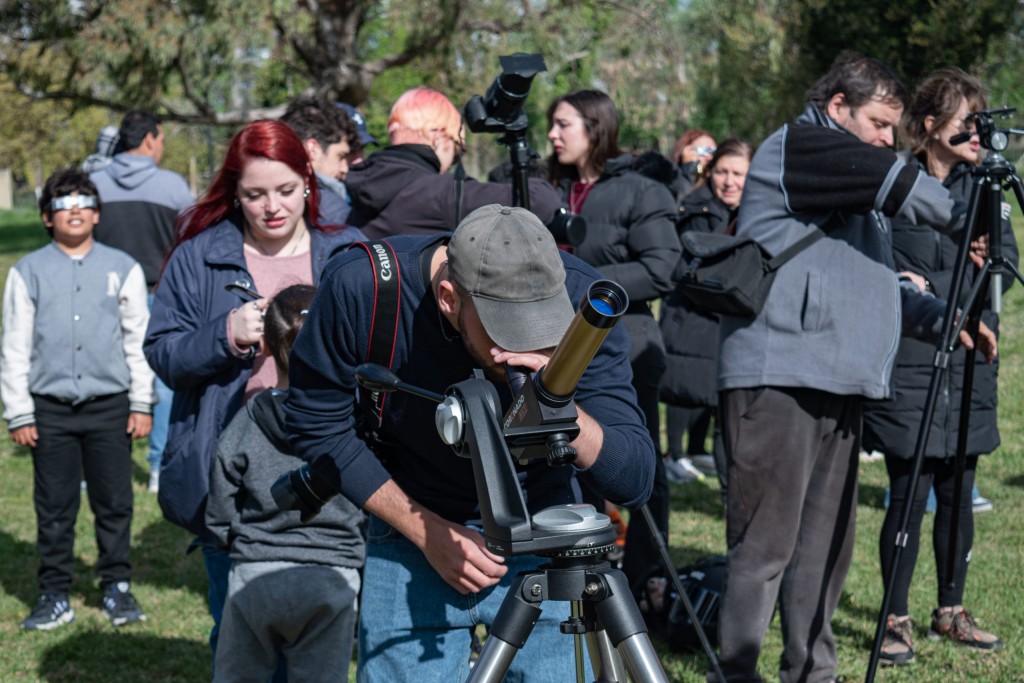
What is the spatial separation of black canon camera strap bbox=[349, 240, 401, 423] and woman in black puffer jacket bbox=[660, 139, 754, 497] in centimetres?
353

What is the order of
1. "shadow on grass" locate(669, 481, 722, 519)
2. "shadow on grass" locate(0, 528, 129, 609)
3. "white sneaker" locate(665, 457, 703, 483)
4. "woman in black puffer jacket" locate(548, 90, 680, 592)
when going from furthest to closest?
"white sneaker" locate(665, 457, 703, 483) < "shadow on grass" locate(669, 481, 722, 519) < "shadow on grass" locate(0, 528, 129, 609) < "woman in black puffer jacket" locate(548, 90, 680, 592)

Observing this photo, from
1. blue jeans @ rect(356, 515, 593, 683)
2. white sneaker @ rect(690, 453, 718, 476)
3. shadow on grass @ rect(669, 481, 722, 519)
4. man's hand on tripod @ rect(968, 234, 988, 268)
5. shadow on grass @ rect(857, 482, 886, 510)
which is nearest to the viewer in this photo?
blue jeans @ rect(356, 515, 593, 683)

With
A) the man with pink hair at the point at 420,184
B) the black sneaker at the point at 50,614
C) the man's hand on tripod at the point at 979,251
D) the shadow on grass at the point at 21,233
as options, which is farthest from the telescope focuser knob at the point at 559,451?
the shadow on grass at the point at 21,233

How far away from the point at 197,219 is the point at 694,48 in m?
22.3

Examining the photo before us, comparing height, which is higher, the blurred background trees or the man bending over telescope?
the blurred background trees

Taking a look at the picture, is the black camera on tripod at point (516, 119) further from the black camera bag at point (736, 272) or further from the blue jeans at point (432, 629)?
the blue jeans at point (432, 629)

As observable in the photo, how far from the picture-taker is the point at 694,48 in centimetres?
2489

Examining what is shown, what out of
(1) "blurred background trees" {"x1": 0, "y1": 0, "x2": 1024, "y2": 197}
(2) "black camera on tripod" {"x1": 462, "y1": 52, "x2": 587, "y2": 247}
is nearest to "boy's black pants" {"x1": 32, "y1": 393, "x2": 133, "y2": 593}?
(2) "black camera on tripod" {"x1": 462, "y1": 52, "x2": 587, "y2": 247}

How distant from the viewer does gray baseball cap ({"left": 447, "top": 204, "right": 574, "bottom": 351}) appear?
2109 millimetres

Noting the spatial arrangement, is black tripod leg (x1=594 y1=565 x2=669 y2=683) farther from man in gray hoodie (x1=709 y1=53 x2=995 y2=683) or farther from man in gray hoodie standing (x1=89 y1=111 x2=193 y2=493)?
man in gray hoodie standing (x1=89 y1=111 x2=193 y2=493)

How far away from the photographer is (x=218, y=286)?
12.3 ft

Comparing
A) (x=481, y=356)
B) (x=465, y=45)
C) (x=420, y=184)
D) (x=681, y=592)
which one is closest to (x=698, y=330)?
(x=420, y=184)

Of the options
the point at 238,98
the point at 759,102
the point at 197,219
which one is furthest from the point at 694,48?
the point at 197,219

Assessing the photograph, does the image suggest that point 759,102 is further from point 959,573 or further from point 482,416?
point 482,416
